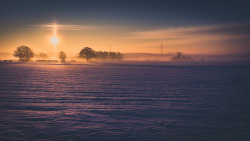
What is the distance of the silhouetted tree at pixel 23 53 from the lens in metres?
164

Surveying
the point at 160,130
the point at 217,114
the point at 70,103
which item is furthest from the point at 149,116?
the point at 70,103

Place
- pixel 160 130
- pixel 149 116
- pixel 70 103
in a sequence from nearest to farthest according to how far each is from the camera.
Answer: pixel 160 130, pixel 149 116, pixel 70 103

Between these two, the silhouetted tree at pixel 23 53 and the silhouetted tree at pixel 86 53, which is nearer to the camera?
the silhouetted tree at pixel 23 53

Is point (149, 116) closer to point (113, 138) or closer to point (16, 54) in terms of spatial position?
point (113, 138)

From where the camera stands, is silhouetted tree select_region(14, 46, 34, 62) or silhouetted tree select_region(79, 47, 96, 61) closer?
silhouetted tree select_region(14, 46, 34, 62)

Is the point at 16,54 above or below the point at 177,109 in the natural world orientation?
above

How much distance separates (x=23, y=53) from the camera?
16562 cm

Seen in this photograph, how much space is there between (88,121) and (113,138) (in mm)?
2432

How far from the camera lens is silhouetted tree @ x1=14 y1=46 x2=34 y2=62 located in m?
164

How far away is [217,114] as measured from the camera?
34.3 ft

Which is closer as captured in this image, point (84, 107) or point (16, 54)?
point (84, 107)

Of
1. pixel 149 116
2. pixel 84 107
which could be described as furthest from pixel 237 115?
pixel 84 107

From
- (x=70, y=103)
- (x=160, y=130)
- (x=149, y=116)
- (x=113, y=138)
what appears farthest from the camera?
(x=70, y=103)

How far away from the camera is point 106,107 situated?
12.0m
